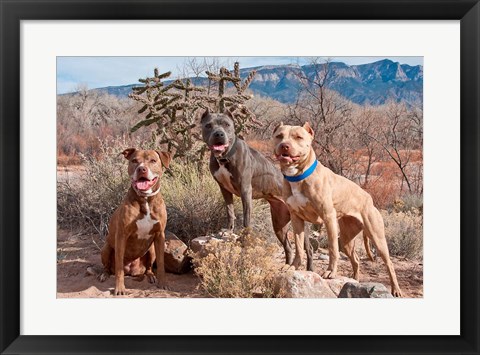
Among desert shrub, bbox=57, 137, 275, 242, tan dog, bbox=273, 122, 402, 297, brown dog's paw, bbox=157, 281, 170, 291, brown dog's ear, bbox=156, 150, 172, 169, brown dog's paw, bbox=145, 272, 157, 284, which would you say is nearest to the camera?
tan dog, bbox=273, 122, 402, 297

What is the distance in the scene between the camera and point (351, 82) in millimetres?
6320

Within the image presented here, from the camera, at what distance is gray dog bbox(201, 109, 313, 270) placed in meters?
5.98

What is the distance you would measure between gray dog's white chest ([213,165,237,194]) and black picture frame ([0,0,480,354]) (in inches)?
Answer: 66.3

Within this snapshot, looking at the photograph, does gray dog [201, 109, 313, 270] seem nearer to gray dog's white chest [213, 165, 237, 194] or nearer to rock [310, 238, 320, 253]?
gray dog's white chest [213, 165, 237, 194]

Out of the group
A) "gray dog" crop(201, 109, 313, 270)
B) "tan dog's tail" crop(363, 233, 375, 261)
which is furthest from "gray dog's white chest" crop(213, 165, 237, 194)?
"tan dog's tail" crop(363, 233, 375, 261)

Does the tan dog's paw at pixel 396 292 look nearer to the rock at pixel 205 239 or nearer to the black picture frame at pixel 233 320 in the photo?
the black picture frame at pixel 233 320

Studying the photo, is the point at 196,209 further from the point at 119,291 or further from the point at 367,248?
the point at 367,248

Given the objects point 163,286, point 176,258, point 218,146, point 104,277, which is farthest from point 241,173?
point 104,277

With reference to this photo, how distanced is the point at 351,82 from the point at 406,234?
1671mm

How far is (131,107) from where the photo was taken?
7250 millimetres

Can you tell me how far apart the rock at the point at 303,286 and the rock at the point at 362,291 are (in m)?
0.11

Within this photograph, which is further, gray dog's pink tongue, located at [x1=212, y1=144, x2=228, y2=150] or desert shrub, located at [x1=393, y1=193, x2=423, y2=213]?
gray dog's pink tongue, located at [x1=212, y1=144, x2=228, y2=150]
